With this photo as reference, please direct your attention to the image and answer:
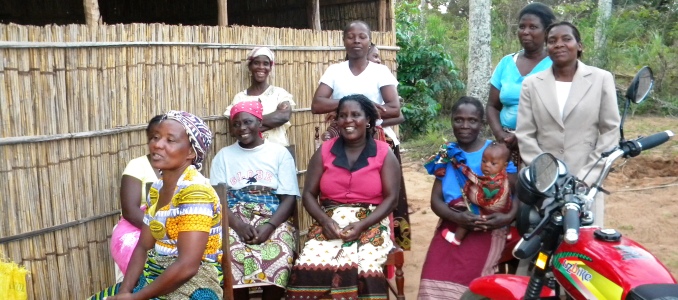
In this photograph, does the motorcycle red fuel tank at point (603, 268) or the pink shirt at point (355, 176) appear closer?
the motorcycle red fuel tank at point (603, 268)

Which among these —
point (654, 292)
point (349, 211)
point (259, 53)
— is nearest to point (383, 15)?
point (259, 53)

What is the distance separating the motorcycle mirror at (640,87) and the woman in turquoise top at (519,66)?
1.54 metres

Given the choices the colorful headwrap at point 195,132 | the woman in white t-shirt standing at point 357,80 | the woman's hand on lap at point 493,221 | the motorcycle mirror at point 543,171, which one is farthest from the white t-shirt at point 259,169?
the motorcycle mirror at point 543,171

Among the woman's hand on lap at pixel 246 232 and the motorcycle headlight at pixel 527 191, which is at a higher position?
the motorcycle headlight at pixel 527 191

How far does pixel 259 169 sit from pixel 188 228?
1.92 m

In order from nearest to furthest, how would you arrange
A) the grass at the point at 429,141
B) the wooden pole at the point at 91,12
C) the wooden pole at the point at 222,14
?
1. the wooden pole at the point at 91,12
2. the wooden pole at the point at 222,14
3. the grass at the point at 429,141

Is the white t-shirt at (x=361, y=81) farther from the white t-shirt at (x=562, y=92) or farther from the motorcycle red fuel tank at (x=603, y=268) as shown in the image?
the motorcycle red fuel tank at (x=603, y=268)

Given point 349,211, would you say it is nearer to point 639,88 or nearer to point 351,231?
point 351,231

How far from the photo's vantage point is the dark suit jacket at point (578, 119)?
3.80m

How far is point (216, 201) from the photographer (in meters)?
3.00

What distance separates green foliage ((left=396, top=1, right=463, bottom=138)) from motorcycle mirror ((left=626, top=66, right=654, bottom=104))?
909 centimetres

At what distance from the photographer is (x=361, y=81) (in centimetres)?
502

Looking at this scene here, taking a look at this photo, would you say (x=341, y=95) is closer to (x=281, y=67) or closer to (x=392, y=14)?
(x=281, y=67)

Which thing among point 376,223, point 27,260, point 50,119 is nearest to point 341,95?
point 376,223
